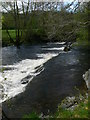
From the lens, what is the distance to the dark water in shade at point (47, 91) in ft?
28.6

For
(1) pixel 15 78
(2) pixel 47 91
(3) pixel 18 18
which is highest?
(3) pixel 18 18

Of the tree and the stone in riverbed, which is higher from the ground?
the tree

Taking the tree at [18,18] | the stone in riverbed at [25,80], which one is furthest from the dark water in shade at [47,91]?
the tree at [18,18]

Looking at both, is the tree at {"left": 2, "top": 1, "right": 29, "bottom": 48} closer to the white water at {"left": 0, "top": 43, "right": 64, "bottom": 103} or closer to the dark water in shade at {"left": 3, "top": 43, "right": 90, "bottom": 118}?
the white water at {"left": 0, "top": 43, "right": 64, "bottom": 103}

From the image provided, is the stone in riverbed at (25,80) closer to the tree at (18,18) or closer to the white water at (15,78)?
the white water at (15,78)

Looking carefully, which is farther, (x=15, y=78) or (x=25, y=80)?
(x=15, y=78)

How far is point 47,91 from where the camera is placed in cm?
1110

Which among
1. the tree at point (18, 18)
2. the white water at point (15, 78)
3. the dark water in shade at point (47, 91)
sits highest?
the tree at point (18, 18)

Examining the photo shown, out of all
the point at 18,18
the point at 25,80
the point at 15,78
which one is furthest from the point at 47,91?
the point at 18,18

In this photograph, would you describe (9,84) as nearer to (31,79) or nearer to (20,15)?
(31,79)

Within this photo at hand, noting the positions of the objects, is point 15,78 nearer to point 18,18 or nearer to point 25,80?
point 25,80

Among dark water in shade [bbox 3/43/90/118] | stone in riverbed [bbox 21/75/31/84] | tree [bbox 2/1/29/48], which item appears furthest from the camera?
→ tree [bbox 2/1/29/48]

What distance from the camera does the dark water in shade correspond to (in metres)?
8.73

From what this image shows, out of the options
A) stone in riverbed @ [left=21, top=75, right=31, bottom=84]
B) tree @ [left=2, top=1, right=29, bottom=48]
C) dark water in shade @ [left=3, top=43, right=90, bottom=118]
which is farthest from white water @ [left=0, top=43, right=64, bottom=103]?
tree @ [left=2, top=1, right=29, bottom=48]
